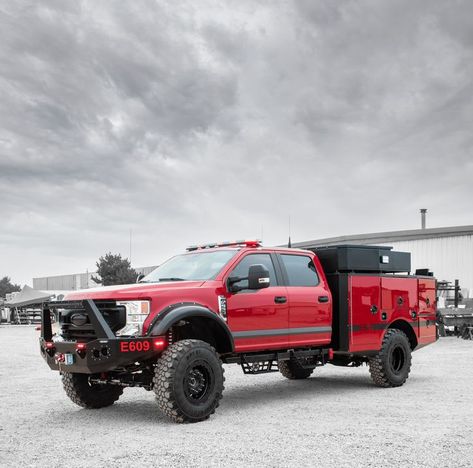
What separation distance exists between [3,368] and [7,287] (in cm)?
10460

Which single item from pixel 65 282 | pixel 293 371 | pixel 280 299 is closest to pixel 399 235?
pixel 293 371

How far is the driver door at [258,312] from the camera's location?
26.9 feet

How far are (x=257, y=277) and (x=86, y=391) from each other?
2.67 meters

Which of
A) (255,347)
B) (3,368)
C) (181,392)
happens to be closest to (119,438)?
(181,392)

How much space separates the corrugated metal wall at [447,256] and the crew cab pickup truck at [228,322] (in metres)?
25.6

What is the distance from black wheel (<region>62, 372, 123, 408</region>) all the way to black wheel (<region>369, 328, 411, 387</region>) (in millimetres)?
4002

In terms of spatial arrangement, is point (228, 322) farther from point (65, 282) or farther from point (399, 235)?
point (65, 282)

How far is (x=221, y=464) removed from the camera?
5500 mm

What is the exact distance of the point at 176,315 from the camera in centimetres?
739

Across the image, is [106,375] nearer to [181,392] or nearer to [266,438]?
[181,392]

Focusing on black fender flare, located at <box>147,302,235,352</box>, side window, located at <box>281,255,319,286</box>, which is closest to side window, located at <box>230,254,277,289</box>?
side window, located at <box>281,255,319,286</box>

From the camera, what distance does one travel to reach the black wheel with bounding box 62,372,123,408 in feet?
27.7

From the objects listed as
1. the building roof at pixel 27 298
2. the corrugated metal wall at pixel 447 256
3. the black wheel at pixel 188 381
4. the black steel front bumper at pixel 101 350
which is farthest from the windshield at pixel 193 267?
the building roof at pixel 27 298

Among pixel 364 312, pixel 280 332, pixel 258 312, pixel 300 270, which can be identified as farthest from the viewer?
pixel 364 312
